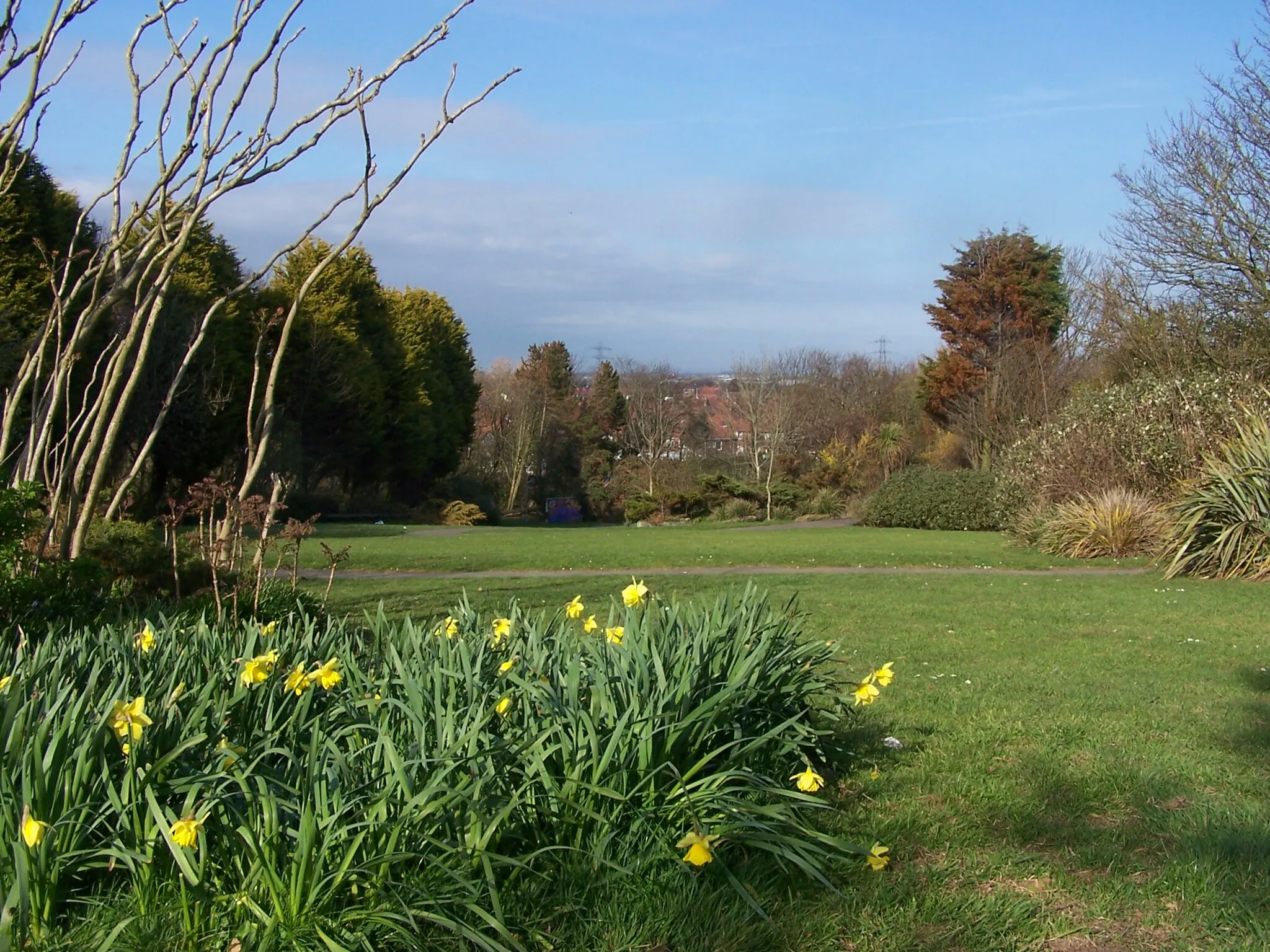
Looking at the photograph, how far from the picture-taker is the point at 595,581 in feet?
44.5

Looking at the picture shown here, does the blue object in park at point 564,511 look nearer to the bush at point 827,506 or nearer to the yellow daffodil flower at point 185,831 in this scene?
the bush at point 827,506

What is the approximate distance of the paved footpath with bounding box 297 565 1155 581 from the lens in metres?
14.5

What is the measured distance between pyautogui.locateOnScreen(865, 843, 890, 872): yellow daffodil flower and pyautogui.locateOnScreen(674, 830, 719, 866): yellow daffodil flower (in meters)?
0.57

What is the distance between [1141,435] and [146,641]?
Answer: 1837cm

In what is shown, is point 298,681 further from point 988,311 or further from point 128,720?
point 988,311

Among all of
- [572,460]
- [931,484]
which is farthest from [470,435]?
[931,484]

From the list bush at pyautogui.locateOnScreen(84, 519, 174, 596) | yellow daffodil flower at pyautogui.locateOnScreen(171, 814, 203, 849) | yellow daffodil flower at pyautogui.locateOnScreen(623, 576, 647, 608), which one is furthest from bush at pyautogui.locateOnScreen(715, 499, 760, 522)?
yellow daffodil flower at pyautogui.locateOnScreen(171, 814, 203, 849)

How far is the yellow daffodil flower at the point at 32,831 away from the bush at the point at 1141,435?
17249mm

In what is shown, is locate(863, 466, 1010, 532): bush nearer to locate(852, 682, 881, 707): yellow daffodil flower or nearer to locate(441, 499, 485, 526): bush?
locate(441, 499, 485, 526): bush

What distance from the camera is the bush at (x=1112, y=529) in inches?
670

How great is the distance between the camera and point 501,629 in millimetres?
4402

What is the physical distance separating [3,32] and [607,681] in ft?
13.5

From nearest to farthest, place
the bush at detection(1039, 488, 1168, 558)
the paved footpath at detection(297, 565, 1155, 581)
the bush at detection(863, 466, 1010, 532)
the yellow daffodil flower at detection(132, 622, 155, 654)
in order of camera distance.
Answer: the yellow daffodil flower at detection(132, 622, 155, 654) < the paved footpath at detection(297, 565, 1155, 581) < the bush at detection(1039, 488, 1168, 558) < the bush at detection(863, 466, 1010, 532)

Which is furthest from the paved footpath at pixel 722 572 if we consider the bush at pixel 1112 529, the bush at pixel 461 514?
the bush at pixel 461 514
